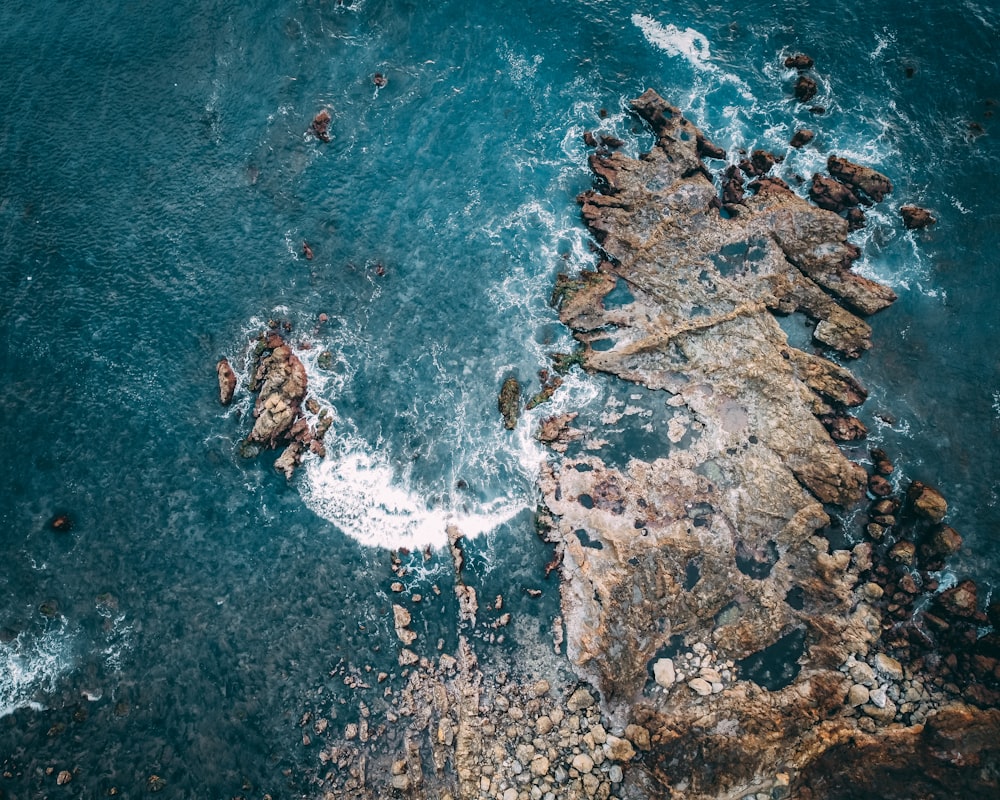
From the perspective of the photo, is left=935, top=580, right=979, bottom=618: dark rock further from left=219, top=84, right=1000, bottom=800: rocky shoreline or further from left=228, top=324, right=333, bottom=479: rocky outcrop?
left=228, top=324, right=333, bottom=479: rocky outcrop

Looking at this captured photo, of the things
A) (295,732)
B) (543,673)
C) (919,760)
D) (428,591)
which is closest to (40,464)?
(295,732)

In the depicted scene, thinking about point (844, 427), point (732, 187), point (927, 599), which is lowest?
point (927, 599)

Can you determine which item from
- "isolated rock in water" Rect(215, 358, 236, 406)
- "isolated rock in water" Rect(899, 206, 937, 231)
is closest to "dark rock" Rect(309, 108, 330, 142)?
"isolated rock in water" Rect(215, 358, 236, 406)

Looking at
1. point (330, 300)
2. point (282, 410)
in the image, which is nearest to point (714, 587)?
point (282, 410)

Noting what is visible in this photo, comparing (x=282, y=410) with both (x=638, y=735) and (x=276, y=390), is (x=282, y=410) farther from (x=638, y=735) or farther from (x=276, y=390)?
(x=638, y=735)

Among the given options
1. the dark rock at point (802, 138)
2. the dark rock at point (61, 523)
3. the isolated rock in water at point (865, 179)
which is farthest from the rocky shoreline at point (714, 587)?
the dark rock at point (61, 523)
